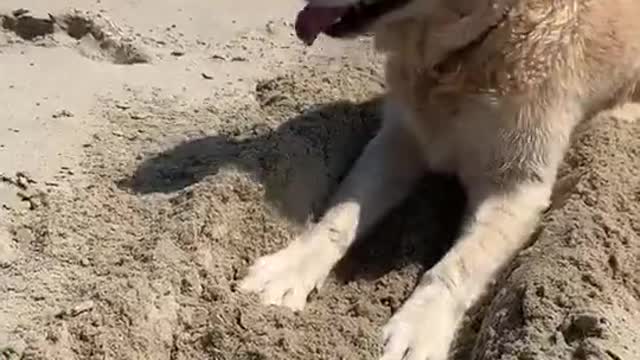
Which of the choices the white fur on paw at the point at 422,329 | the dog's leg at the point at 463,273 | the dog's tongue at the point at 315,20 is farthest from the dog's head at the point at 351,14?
the white fur on paw at the point at 422,329

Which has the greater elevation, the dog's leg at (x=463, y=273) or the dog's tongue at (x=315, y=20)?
the dog's tongue at (x=315, y=20)

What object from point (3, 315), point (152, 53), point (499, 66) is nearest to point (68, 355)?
point (3, 315)

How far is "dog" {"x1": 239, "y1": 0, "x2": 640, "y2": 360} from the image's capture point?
3.16 meters

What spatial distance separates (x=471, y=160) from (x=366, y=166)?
1.07 ft

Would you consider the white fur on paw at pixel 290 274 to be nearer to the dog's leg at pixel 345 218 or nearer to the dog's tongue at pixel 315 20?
the dog's leg at pixel 345 218

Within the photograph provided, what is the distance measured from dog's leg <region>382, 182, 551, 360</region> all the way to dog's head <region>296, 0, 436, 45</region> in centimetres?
56

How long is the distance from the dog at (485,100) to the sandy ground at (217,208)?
0.24ft

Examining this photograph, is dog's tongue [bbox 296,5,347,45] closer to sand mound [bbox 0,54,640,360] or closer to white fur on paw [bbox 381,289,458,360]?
sand mound [bbox 0,54,640,360]

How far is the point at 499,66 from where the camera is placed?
3.24 metres

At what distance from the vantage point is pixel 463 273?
10.2 ft

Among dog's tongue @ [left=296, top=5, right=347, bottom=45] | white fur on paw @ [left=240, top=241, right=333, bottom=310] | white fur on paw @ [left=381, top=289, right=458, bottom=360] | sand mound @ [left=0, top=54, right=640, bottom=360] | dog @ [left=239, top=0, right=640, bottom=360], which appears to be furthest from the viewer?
dog's tongue @ [left=296, top=5, right=347, bottom=45]

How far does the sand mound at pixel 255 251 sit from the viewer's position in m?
2.78

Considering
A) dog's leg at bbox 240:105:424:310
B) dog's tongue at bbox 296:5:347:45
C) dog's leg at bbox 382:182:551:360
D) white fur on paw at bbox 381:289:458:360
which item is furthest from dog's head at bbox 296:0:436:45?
white fur on paw at bbox 381:289:458:360

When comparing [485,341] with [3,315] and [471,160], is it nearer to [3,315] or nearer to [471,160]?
[471,160]
